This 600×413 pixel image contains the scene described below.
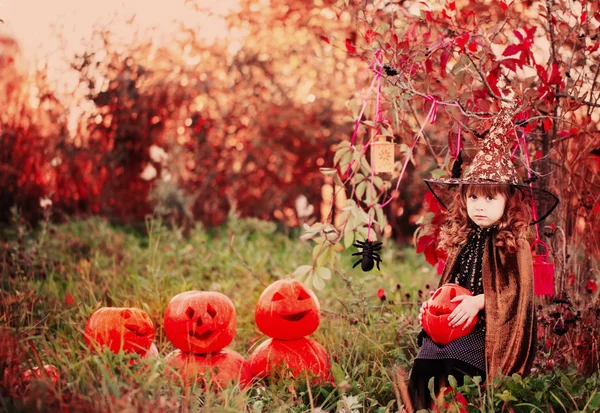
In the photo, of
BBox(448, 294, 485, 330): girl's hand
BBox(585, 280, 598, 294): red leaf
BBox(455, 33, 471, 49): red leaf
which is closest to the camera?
BBox(448, 294, 485, 330): girl's hand

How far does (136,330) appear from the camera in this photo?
306cm

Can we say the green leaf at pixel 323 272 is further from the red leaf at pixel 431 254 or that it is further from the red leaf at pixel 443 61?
the red leaf at pixel 443 61

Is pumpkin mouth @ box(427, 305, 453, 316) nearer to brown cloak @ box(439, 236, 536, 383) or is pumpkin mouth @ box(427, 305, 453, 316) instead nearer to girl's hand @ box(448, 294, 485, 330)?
girl's hand @ box(448, 294, 485, 330)

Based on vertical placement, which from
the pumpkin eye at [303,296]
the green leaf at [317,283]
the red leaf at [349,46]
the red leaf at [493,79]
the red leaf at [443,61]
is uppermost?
the red leaf at [349,46]

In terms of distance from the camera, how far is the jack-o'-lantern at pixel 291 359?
3151 mm

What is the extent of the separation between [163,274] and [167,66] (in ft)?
13.4

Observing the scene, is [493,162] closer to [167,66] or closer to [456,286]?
[456,286]

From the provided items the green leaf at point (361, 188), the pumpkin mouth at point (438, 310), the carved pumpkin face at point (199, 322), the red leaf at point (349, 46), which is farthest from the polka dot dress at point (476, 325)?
the red leaf at point (349, 46)

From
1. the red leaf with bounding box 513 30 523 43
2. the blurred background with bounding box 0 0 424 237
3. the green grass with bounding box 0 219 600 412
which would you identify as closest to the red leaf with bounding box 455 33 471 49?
the red leaf with bounding box 513 30 523 43

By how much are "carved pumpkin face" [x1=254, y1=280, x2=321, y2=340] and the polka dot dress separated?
58 cm

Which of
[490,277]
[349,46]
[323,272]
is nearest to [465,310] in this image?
[490,277]

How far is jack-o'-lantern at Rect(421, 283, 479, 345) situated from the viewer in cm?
276

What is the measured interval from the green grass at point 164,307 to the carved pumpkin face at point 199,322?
21 cm

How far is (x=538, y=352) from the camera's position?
10.8 ft
